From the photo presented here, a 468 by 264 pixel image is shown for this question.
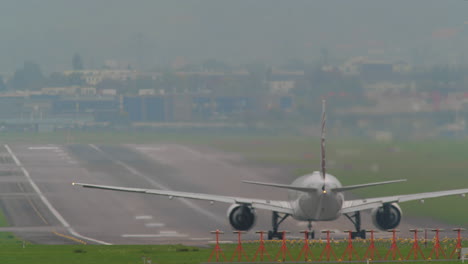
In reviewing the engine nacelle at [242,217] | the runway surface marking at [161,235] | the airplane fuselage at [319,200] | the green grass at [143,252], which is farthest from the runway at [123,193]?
the airplane fuselage at [319,200]

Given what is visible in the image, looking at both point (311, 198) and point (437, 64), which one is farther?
point (437, 64)

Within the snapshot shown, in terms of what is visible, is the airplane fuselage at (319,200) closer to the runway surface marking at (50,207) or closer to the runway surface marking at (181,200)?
the runway surface marking at (50,207)

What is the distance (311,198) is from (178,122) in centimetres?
7550

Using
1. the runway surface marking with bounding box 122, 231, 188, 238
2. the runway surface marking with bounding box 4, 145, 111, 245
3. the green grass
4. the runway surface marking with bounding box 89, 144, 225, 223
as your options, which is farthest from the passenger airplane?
the runway surface marking with bounding box 89, 144, 225, 223

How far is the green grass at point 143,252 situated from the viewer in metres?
56.7

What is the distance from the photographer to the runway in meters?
77.6

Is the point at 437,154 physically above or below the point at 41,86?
below

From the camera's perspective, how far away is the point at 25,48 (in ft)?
625

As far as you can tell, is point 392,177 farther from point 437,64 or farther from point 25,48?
point 25,48

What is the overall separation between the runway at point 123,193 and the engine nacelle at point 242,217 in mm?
2423

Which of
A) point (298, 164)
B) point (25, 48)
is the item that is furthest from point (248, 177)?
point (25, 48)

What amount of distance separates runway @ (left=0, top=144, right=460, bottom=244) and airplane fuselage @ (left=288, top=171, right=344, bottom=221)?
21.1 ft

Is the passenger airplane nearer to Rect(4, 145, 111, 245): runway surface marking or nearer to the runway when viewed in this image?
the runway

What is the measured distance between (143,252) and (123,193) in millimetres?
43606
